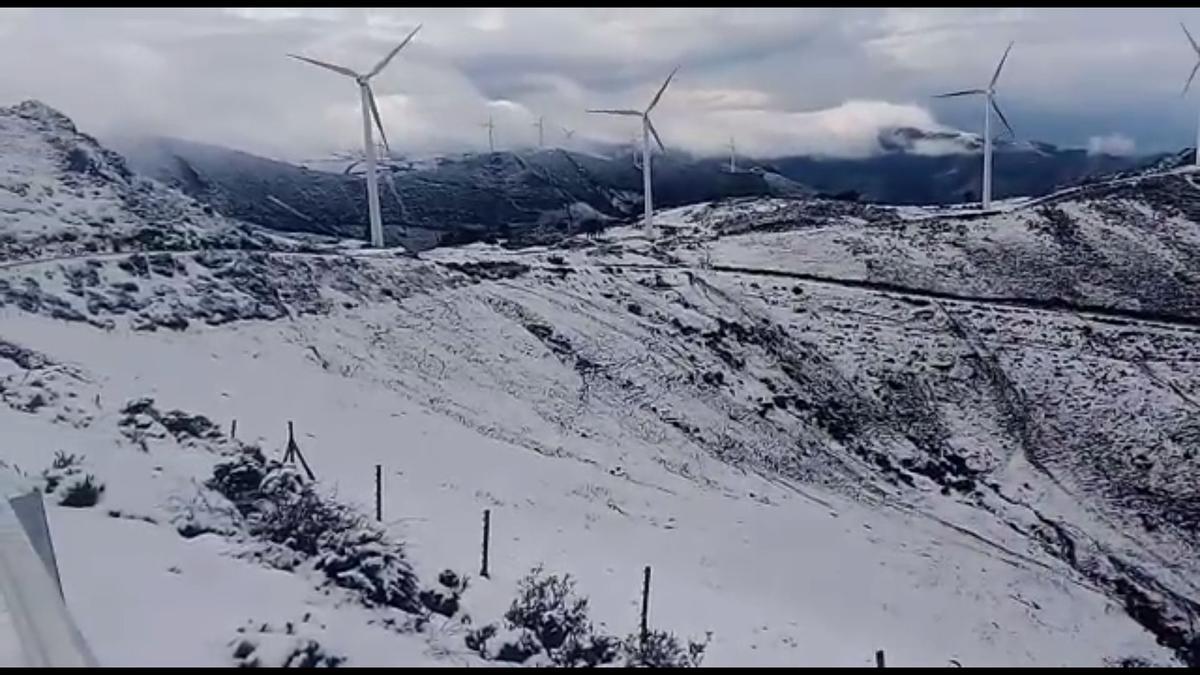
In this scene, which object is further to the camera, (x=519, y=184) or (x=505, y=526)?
(x=519, y=184)

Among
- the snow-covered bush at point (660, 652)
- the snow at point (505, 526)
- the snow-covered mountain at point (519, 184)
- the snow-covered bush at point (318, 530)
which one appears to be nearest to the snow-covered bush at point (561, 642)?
the snow-covered bush at point (660, 652)

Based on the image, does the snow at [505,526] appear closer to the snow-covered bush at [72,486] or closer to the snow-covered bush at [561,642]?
the snow-covered bush at [72,486]

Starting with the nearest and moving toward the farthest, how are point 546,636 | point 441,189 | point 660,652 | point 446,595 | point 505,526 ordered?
point 546,636 → point 660,652 → point 446,595 → point 505,526 → point 441,189

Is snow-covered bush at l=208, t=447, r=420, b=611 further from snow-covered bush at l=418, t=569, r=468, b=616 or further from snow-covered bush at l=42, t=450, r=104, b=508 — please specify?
snow-covered bush at l=42, t=450, r=104, b=508

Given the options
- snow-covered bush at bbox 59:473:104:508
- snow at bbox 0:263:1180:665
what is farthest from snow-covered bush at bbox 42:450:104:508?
snow at bbox 0:263:1180:665

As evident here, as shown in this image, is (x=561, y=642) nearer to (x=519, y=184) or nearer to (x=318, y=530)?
(x=318, y=530)

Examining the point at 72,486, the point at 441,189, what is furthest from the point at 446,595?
the point at 441,189
